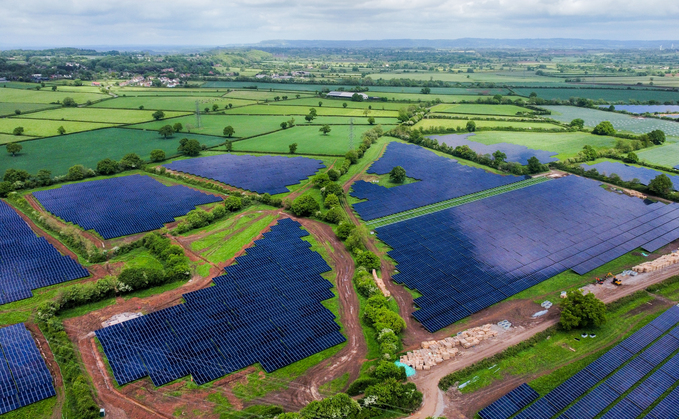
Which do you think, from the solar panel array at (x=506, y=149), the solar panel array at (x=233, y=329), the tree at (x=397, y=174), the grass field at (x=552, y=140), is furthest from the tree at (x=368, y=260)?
the grass field at (x=552, y=140)

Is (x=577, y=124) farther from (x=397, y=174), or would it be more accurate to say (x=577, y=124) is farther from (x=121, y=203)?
(x=121, y=203)

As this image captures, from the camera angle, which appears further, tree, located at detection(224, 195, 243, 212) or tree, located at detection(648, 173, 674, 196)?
tree, located at detection(648, 173, 674, 196)

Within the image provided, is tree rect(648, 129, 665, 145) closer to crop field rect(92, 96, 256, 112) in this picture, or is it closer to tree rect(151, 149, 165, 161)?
tree rect(151, 149, 165, 161)

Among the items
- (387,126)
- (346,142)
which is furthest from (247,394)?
(387,126)

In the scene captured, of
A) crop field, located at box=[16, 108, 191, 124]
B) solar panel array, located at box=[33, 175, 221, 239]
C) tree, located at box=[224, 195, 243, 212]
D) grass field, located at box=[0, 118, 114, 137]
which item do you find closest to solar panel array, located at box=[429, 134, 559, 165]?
tree, located at box=[224, 195, 243, 212]

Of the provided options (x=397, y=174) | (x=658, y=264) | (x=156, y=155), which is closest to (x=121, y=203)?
(x=156, y=155)

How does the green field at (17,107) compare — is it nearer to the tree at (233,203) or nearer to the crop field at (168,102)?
the crop field at (168,102)
